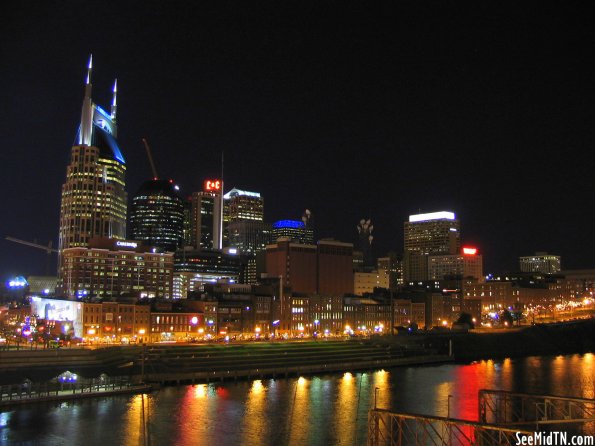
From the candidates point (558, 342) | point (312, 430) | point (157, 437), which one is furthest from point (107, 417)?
point (558, 342)

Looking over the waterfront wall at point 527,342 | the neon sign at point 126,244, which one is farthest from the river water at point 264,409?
the neon sign at point 126,244

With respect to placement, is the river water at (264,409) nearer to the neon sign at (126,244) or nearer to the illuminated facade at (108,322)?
the illuminated facade at (108,322)

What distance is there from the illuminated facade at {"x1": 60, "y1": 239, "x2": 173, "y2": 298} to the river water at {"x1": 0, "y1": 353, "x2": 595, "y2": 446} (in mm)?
104921

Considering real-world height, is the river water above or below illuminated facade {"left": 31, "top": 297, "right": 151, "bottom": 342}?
below

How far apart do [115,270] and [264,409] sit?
131 metres

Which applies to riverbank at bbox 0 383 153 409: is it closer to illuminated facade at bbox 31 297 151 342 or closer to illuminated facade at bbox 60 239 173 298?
illuminated facade at bbox 31 297 151 342

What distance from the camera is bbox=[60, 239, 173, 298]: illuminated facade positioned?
17750cm

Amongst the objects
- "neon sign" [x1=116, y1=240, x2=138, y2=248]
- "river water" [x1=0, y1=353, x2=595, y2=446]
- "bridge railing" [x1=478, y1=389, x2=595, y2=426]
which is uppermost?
"neon sign" [x1=116, y1=240, x2=138, y2=248]

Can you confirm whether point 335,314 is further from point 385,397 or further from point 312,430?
point 312,430

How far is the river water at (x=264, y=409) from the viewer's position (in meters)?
48.8

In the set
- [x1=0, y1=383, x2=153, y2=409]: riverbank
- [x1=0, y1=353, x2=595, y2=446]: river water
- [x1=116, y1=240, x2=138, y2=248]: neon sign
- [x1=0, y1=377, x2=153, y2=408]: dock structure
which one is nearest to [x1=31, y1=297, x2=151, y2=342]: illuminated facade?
[x1=0, y1=353, x2=595, y2=446]: river water

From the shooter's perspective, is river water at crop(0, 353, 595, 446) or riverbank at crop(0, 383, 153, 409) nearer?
river water at crop(0, 353, 595, 446)

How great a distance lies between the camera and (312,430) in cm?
5175

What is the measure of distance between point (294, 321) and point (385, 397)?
69.9 m
